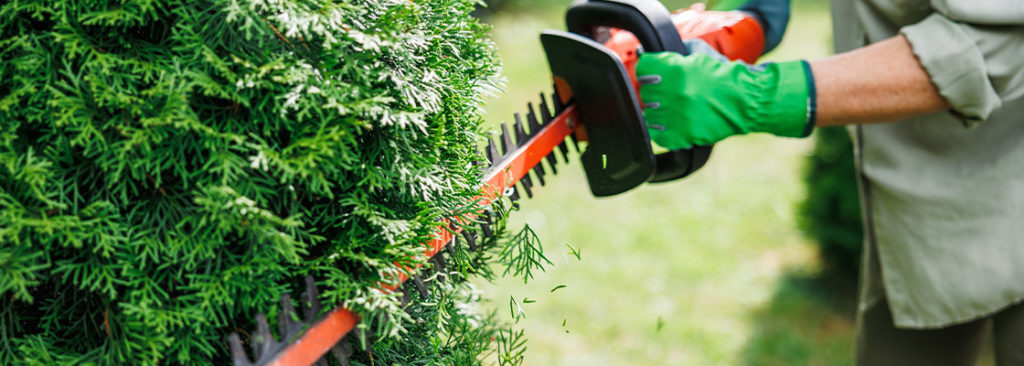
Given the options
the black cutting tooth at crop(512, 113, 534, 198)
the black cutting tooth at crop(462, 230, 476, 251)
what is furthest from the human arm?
the black cutting tooth at crop(462, 230, 476, 251)

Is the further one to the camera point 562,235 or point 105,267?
point 562,235

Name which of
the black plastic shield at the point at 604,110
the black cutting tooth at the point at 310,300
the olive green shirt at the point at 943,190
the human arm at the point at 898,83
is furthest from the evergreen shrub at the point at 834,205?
the black cutting tooth at the point at 310,300

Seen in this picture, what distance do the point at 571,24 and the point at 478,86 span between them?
57cm

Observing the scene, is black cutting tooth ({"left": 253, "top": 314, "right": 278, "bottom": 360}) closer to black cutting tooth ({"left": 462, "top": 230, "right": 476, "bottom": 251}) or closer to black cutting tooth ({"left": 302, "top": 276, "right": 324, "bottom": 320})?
black cutting tooth ({"left": 302, "top": 276, "right": 324, "bottom": 320})

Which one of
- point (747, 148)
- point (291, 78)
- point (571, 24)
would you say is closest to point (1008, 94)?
point (571, 24)

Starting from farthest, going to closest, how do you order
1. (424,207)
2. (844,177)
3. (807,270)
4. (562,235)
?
(562,235)
(807,270)
(844,177)
(424,207)

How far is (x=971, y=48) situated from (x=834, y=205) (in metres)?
2.05

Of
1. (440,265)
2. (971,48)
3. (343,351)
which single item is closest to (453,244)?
(440,265)

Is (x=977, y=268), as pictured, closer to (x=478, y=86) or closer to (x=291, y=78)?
(x=478, y=86)

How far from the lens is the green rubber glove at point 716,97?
4.57 feet

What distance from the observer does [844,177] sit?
10.4ft

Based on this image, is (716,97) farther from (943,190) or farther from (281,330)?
(281,330)

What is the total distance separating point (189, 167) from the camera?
0.74 meters

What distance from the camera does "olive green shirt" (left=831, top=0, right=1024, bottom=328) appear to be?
157 centimetres
